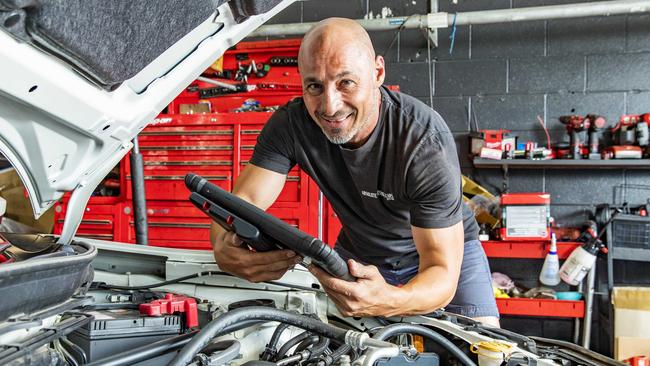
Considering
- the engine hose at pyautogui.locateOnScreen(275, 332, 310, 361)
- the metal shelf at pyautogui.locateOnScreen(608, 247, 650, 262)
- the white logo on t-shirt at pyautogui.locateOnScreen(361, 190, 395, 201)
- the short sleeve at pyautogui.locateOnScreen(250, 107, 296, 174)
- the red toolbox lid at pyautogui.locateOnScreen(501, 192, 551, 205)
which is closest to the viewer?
the engine hose at pyautogui.locateOnScreen(275, 332, 310, 361)

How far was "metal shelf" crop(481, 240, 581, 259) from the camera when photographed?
342 centimetres

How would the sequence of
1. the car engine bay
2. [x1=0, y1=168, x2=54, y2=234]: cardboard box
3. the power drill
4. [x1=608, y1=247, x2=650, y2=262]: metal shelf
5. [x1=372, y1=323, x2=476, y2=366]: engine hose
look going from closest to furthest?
the car engine bay < [x1=372, y1=323, x2=476, y2=366]: engine hose < [x1=0, y1=168, x2=54, y2=234]: cardboard box < [x1=608, y1=247, x2=650, y2=262]: metal shelf < the power drill

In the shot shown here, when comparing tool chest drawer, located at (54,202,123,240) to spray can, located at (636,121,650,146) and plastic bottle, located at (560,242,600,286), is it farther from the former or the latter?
spray can, located at (636,121,650,146)

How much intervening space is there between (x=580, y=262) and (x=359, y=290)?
8.49 ft

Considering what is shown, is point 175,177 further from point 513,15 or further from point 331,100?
point 513,15

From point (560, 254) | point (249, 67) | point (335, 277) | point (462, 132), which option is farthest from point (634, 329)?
point (249, 67)

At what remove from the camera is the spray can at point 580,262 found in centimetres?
328

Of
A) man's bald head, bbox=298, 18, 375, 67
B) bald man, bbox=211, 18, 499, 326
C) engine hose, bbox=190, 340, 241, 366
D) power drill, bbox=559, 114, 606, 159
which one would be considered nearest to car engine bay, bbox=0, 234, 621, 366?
engine hose, bbox=190, 340, 241, 366

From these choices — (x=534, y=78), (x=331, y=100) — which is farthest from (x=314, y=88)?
(x=534, y=78)

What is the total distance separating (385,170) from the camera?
5.49ft

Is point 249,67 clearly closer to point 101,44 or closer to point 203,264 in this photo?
point 203,264

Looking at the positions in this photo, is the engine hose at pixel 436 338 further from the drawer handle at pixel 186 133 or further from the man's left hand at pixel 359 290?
the drawer handle at pixel 186 133

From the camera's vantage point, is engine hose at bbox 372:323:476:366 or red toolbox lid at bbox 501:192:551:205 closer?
engine hose at bbox 372:323:476:366

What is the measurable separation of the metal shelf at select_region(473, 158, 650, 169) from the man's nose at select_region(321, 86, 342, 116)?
2238mm
